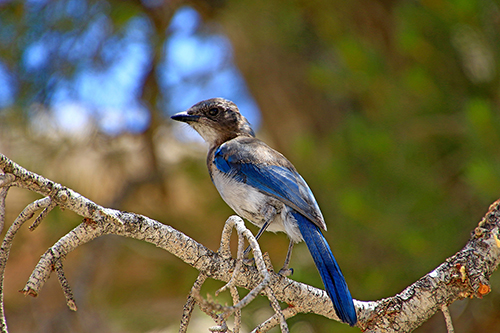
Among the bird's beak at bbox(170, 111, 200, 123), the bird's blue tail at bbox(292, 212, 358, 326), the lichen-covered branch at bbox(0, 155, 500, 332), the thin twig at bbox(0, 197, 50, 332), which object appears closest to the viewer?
the thin twig at bbox(0, 197, 50, 332)

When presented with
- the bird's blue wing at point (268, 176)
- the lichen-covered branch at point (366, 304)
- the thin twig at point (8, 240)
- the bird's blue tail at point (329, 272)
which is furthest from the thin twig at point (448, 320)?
the thin twig at point (8, 240)

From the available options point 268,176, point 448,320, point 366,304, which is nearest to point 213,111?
point 268,176

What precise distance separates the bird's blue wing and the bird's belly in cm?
3

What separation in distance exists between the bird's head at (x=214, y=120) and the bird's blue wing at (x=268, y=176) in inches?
13.2

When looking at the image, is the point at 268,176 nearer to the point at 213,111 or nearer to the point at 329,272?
the point at 329,272

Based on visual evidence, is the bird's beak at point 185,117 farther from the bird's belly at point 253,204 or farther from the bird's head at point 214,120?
the bird's belly at point 253,204

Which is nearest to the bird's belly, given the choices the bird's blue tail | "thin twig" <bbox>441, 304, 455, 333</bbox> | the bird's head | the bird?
the bird

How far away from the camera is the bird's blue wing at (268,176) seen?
7.61 feet

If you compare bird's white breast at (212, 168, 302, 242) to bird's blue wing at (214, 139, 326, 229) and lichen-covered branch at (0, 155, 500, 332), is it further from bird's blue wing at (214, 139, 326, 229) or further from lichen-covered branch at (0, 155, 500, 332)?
lichen-covered branch at (0, 155, 500, 332)

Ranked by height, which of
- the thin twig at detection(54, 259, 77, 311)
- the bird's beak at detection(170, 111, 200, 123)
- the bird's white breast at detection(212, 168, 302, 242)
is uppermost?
the bird's beak at detection(170, 111, 200, 123)

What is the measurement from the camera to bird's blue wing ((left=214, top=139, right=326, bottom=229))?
2.32 metres

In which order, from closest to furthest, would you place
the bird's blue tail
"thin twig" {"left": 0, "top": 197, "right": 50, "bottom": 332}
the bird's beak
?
"thin twig" {"left": 0, "top": 197, "right": 50, "bottom": 332}
the bird's blue tail
the bird's beak

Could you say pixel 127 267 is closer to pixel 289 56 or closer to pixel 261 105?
pixel 261 105

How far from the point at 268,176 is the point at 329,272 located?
74 cm
